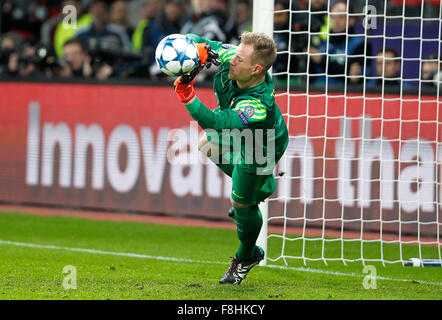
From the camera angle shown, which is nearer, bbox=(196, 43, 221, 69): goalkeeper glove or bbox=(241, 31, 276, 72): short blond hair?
bbox=(196, 43, 221, 69): goalkeeper glove

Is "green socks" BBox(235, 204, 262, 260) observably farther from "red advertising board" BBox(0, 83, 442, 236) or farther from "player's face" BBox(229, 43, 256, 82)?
"red advertising board" BBox(0, 83, 442, 236)

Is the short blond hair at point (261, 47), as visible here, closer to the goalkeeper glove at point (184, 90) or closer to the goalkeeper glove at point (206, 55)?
the goalkeeper glove at point (206, 55)

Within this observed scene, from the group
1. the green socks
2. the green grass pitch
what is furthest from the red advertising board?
the green socks

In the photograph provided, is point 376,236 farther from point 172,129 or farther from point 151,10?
point 151,10

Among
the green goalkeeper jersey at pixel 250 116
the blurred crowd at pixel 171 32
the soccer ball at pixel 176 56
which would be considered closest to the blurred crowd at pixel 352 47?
the blurred crowd at pixel 171 32

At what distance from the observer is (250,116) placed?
5746 millimetres

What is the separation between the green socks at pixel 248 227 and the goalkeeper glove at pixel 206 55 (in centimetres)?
114

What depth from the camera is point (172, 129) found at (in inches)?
408

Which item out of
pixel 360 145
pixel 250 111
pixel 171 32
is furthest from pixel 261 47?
pixel 171 32

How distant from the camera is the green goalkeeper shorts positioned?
6203 millimetres

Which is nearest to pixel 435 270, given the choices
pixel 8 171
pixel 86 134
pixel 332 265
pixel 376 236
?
pixel 332 265

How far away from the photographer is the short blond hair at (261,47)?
235 inches

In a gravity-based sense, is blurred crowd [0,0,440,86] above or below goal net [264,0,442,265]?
above

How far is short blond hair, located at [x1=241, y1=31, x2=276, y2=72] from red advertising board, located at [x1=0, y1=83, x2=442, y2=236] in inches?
90.8
